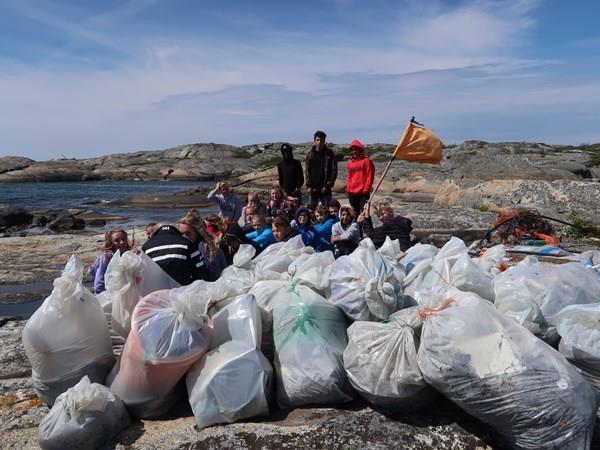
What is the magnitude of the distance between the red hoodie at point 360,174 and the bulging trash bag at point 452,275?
307 centimetres

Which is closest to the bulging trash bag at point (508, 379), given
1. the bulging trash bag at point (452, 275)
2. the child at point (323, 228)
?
the bulging trash bag at point (452, 275)

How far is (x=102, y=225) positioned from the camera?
1598 cm

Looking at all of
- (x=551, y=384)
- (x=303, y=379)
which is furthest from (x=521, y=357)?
(x=303, y=379)

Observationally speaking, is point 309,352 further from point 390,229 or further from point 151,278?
point 390,229

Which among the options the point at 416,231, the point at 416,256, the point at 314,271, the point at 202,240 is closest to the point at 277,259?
the point at 202,240

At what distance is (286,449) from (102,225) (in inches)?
583

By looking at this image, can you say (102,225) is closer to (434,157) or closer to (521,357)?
(434,157)

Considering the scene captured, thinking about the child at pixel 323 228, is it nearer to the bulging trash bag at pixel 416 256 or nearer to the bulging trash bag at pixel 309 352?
the bulging trash bag at pixel 416 256

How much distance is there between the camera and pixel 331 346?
2928 millimetres

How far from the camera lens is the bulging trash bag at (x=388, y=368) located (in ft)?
8.62

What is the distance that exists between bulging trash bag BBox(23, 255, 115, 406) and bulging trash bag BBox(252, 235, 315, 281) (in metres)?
1.20

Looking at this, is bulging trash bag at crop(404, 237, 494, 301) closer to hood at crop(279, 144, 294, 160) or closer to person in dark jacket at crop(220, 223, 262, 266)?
person in dark jacket at crop(220, 223, 262, 266)

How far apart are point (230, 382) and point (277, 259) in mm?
1504

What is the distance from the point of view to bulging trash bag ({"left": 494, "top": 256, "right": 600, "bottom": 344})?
2.86 metres
